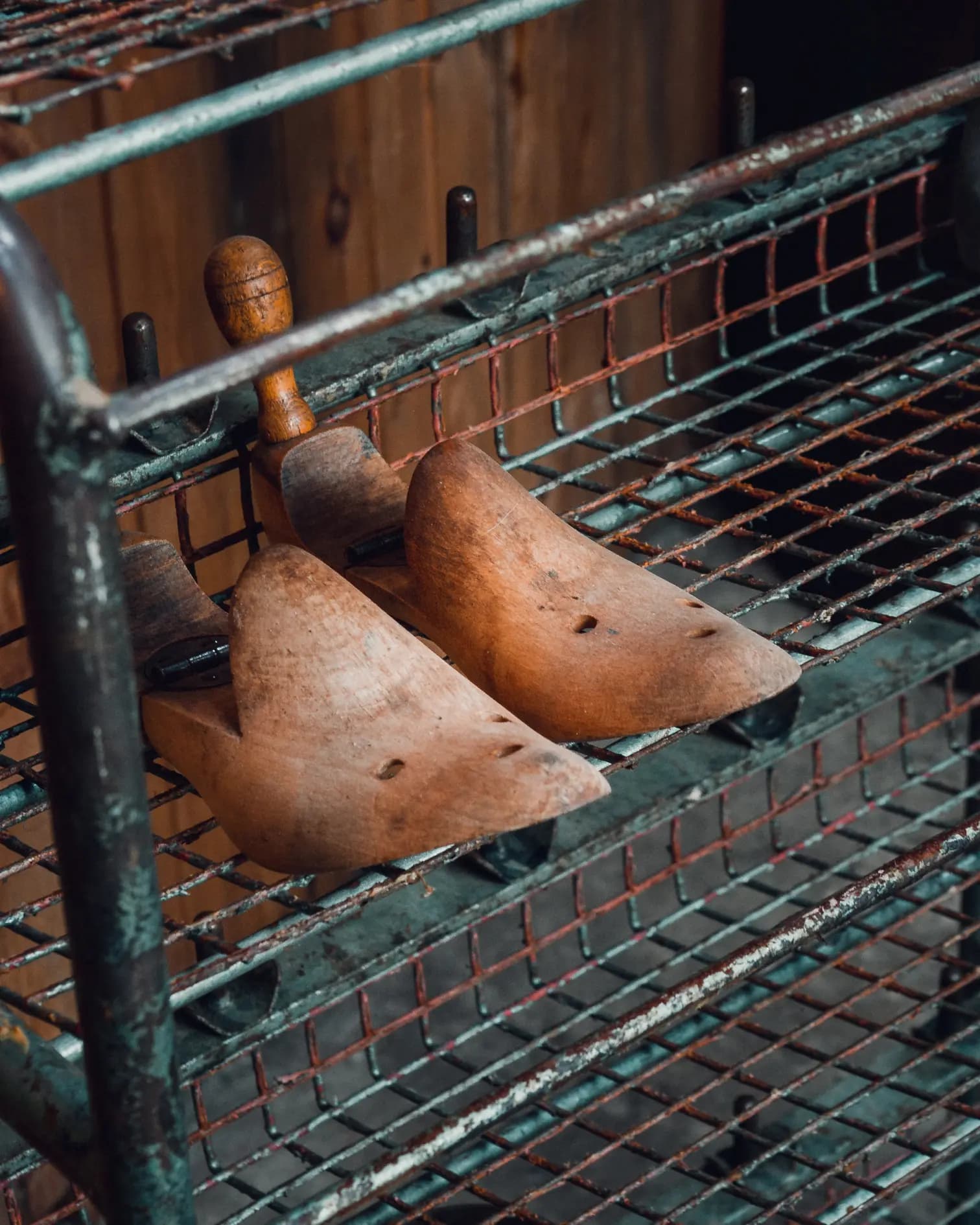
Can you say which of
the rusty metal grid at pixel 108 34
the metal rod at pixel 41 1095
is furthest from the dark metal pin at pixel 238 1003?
the rusty metal grid at pixel 108 34

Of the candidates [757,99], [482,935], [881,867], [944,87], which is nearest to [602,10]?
[757,99]

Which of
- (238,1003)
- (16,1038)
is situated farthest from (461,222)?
(16,1038)

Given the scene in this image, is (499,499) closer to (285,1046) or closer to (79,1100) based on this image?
(79,1100)

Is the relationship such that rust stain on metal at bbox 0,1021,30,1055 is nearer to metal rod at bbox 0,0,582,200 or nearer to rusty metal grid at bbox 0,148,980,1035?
rusty metal grid at bbox 0,148,980,1035

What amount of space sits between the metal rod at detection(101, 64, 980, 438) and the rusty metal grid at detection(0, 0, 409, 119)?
Answer: 0.07 m

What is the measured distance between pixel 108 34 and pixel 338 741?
0.25 m

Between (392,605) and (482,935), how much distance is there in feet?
3.94

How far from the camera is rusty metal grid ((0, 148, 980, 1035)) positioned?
0.67 metres

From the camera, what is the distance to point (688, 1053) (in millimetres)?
871

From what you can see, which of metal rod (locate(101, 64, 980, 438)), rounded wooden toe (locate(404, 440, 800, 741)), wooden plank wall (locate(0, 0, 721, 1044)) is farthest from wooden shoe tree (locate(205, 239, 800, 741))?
wooden plank wall (locate(0, 0, 721, 1044))

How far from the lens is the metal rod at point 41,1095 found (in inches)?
17.7

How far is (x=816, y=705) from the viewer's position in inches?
34.2

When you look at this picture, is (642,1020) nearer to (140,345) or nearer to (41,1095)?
(41,1095)

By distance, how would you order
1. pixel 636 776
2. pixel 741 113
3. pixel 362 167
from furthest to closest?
pixel 362 167
pixel 741 113
pixel 636 776
